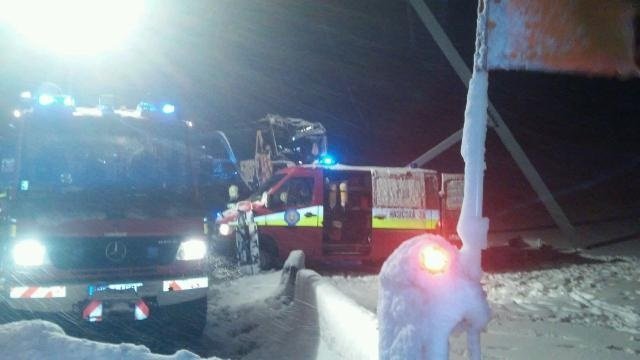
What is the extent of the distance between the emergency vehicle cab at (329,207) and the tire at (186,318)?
4537 millimetres

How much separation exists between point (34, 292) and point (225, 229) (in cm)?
625

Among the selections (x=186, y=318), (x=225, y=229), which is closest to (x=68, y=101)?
(x=186, y=318)

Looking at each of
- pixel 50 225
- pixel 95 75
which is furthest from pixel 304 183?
pixel 95 75

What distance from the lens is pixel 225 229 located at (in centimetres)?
1244

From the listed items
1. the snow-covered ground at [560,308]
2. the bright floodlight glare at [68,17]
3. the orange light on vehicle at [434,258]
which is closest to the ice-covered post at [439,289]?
the orange light on vehicle at [434,258]

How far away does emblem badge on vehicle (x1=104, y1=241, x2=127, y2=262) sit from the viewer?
661 cm

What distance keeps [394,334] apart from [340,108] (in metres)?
28.4

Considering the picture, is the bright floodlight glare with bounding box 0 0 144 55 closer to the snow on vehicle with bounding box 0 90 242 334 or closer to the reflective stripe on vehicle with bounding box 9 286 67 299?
the snow on vehicle with bounding box 0 90 242 334

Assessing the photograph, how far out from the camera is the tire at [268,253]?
460 inches

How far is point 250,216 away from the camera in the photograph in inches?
462

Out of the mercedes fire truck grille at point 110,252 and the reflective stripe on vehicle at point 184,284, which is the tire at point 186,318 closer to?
the reflective stripe on vehicle at point 184,284

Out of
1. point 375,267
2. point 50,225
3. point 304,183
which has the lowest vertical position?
point 375,267

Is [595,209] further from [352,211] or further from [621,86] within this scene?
[352,211]

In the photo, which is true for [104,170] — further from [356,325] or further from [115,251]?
[356,325]
